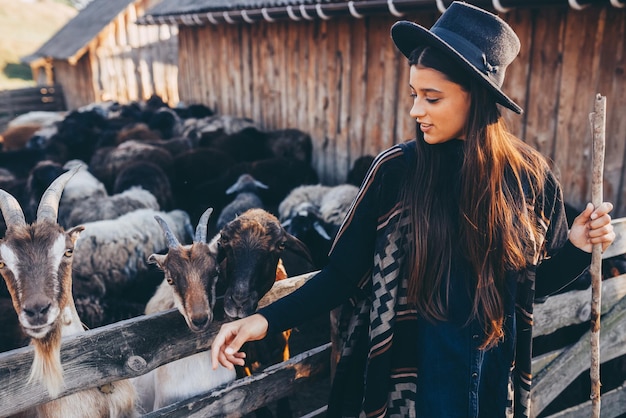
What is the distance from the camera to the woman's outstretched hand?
2.10 m

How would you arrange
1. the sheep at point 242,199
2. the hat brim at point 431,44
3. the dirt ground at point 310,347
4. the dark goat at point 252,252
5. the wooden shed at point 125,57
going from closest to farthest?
the hat brim at point 431,44, the dark goat at point 252,252, the dirt ground at point 310,347, the sheep at point 242,199, the wooden shed at point 125,57

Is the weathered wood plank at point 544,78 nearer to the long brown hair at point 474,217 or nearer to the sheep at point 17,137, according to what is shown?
the long brown hair at point 474,217

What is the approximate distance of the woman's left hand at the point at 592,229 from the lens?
7.18 ft

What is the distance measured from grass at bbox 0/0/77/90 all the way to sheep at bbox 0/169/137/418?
33194mm

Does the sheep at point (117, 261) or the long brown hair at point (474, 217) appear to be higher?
the long brown hair at point (474, 217)

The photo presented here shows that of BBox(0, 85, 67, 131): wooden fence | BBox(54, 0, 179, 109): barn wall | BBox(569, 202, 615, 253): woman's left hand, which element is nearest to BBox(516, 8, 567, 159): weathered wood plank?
BBox(569, 202, 615, 253): woman's left hand

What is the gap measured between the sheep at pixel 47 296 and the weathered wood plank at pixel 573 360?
262cm

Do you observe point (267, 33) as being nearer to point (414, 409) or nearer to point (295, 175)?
point (295, 175)

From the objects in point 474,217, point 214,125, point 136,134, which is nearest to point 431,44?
point 474,217

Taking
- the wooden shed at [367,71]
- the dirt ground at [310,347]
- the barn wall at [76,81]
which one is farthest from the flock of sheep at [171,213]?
the barn wall at [76,81]

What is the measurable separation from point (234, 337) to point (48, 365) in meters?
0.82

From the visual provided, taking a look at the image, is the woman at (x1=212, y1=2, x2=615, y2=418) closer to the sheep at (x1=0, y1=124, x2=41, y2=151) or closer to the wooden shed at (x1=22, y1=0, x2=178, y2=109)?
the sheep at (x1=0, y1=124, x2=41, y2=151)

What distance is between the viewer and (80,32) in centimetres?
1908

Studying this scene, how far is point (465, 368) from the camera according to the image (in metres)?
2.16
